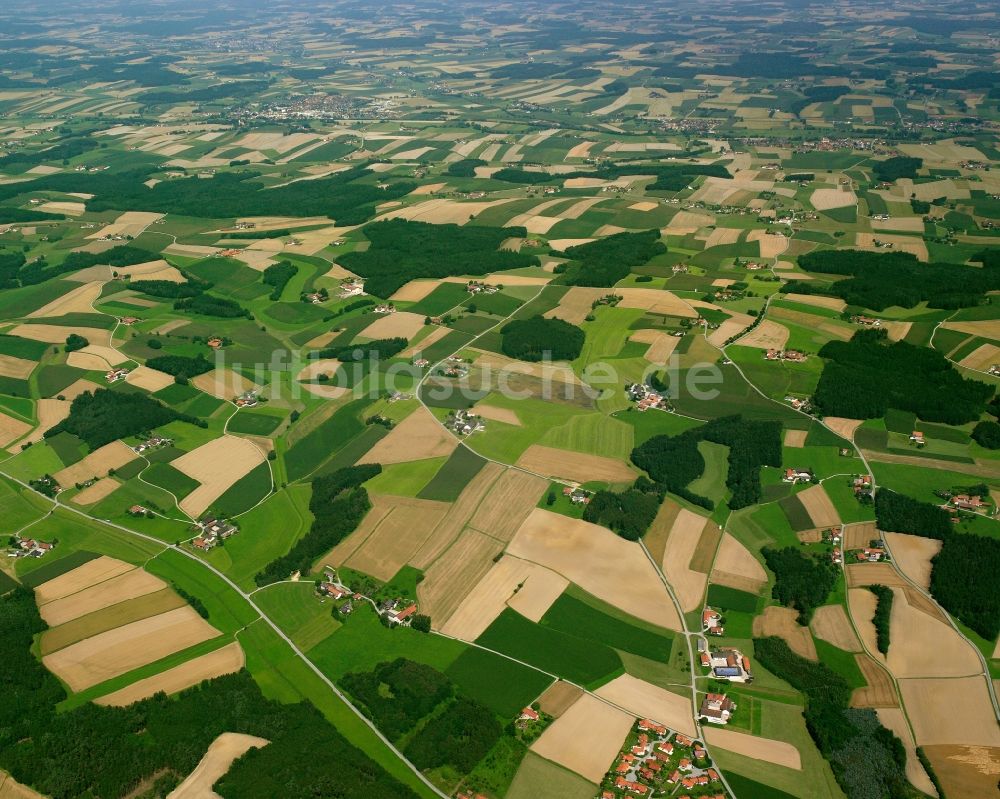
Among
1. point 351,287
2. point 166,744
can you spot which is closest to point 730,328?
point 351,287

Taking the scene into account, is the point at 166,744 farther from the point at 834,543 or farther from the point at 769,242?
the point at 769,242

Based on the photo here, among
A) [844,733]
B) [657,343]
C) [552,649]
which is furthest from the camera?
[657,343]

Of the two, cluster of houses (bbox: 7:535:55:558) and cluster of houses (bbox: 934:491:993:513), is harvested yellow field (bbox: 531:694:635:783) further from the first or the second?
cluster of houses (bbox: 7:535:55:558)

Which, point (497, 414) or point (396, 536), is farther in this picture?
point (497, 414)

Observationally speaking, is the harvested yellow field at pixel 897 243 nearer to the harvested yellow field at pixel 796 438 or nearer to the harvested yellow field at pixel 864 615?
the harvested yellow field at pixel 796 438

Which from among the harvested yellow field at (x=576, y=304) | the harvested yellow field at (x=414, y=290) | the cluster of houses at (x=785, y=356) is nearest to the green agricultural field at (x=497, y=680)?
the cluster of houses at (x=785, y=356)

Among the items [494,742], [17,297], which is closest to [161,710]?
[494,742]

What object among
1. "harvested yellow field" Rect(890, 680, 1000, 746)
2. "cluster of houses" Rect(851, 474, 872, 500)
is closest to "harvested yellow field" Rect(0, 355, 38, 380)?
"cluster of houses" Rect(851, 474, 872, 500)
